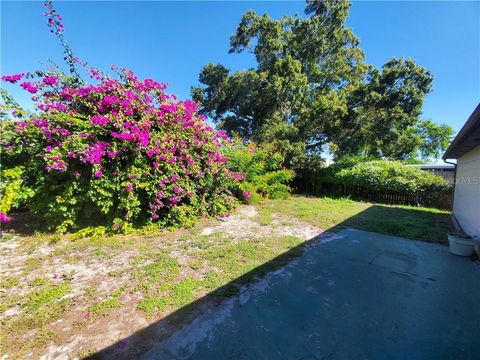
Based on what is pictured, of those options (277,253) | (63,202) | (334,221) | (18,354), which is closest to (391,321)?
(277,253)

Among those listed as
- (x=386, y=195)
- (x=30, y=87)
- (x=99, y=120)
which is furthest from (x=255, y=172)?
(x=30, y=87)

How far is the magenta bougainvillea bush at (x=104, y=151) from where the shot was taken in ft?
13.0

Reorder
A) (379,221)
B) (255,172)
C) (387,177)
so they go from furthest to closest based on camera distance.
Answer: (387,177) < (255,172) < (379,221)

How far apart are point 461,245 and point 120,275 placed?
5492 millimetres

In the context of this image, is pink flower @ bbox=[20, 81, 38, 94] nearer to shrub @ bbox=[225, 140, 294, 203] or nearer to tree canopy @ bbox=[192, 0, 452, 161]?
shrub @ bbox=[225, 140, 294, 203]

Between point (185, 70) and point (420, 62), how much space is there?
12870 millimetres

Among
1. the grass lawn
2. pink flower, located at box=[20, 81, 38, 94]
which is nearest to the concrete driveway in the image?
the grass lawn

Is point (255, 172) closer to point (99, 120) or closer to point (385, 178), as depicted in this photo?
point (99, 120)

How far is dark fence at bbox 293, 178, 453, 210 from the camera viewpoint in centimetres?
908

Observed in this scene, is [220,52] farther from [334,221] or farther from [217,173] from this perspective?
[334,221]

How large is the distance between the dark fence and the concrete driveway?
22.8 ft

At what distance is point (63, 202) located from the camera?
4.06m

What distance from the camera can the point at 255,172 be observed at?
8727 mm

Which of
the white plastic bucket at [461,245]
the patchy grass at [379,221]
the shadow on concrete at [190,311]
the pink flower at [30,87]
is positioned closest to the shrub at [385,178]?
the patchy grass at [379,221]
